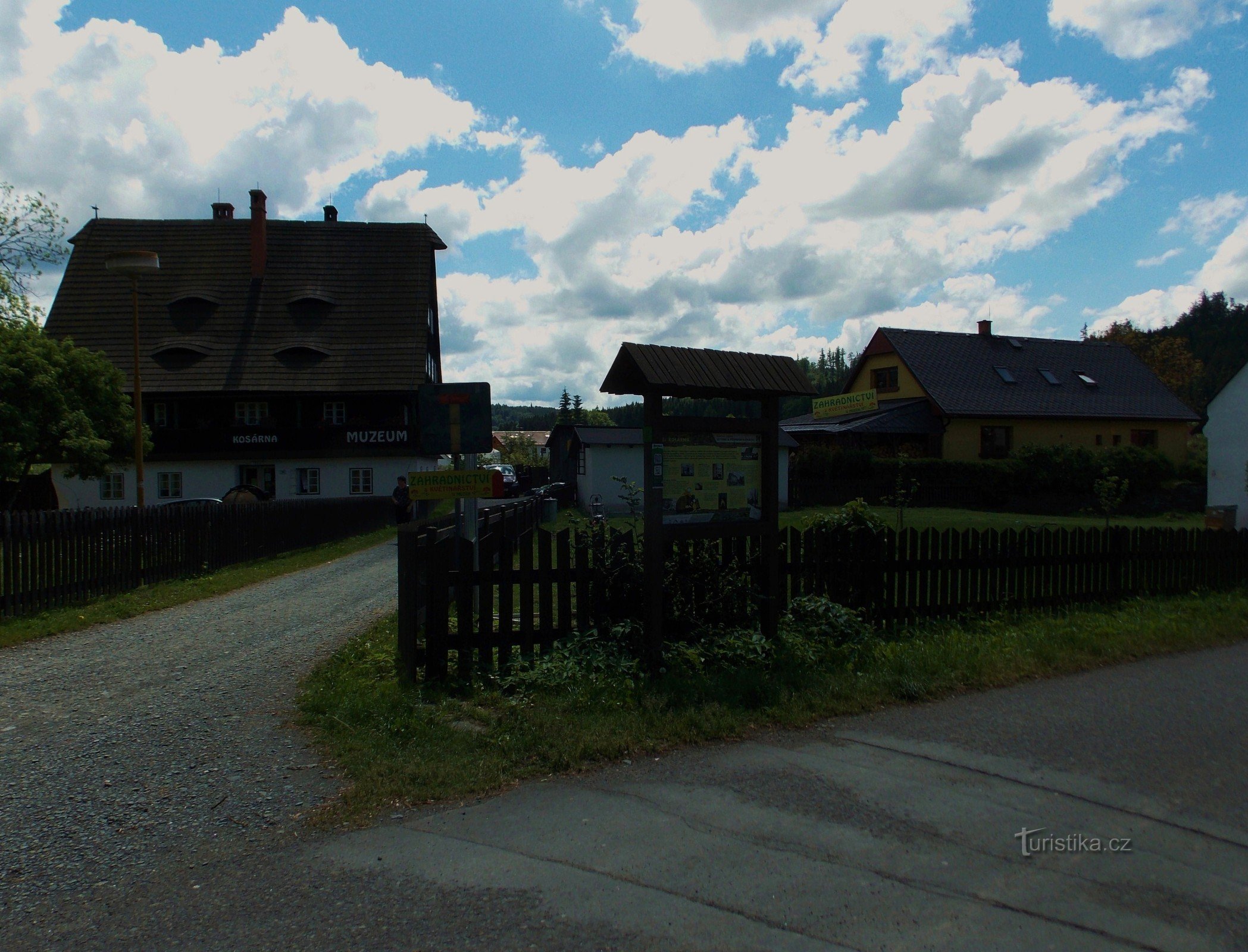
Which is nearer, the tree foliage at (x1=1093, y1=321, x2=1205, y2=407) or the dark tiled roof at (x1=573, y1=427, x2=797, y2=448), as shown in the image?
the dark tiled roof at (x1=573, y1=427, x2=797, y2=448)

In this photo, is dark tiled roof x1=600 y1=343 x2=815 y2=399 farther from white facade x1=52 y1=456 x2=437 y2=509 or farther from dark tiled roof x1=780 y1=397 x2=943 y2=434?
dark tiled roof x1=780 y1=397 x2=943 y2=434

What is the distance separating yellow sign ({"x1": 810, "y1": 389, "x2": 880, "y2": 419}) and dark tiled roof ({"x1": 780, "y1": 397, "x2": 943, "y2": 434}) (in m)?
31.5

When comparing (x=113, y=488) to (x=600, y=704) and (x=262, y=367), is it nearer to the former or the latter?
(x=262, y=367)

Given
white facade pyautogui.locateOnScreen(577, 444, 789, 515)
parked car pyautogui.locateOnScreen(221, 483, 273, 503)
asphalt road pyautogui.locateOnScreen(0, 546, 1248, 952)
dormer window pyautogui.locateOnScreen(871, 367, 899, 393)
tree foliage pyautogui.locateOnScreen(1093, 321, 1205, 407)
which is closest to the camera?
asphalt road pyautogui.locateOnScreen(0, 546, 1248, 952)

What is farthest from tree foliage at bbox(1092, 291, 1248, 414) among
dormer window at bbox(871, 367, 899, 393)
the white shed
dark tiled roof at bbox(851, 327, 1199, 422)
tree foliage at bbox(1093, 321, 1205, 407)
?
the white shed

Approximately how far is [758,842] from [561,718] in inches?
73.4

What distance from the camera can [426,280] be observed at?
4391 cm

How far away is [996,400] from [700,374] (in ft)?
147

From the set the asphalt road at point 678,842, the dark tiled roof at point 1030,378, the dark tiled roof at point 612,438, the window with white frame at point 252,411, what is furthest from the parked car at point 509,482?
the asphalt road at point 678,842

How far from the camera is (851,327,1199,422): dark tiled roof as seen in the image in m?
47.3

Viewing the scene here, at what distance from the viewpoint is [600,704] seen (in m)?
6.05

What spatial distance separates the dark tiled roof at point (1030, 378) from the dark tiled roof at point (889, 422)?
1052 millimetres

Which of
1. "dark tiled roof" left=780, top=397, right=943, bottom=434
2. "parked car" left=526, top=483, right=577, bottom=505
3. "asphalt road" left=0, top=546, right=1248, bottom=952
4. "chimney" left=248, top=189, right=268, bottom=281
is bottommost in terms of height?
"asphalt road" left=0, top=546, right=1248, bottom=952

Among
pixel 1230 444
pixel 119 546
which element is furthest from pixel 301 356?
pixel 1230 444
